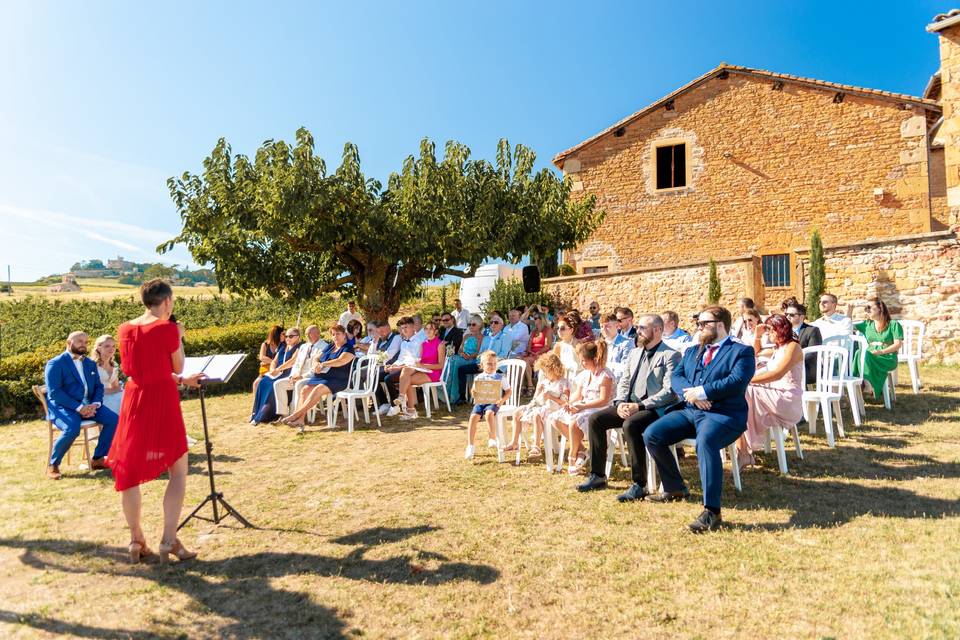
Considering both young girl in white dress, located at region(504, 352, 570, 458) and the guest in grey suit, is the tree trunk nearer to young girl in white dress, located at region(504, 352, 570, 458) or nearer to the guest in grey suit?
young girl in white dress, located at region(504, 352, 570, 458)

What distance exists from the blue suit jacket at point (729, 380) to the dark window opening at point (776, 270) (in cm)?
1400

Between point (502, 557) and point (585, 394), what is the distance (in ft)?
6.74

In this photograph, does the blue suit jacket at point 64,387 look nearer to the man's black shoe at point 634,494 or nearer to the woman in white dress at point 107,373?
the woman in white dress at point 107,373

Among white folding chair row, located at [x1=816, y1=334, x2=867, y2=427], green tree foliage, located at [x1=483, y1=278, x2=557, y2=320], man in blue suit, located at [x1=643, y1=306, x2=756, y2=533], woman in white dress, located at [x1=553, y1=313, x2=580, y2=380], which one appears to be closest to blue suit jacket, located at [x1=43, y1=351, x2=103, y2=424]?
woman in white dress, located at [x1=553, y1=313, x2=580, y2=380]

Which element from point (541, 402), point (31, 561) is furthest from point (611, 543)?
point (31, 561)

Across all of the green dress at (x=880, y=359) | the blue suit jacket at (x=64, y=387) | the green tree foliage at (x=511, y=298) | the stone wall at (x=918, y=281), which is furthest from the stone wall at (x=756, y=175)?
the blue suit jacket at (x=64, y=387)

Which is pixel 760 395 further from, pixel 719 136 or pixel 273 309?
pixel 273 309

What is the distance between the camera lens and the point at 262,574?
3488 millimetres

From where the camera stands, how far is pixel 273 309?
87.0 feet

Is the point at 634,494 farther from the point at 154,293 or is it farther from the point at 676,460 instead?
the point at 154,293

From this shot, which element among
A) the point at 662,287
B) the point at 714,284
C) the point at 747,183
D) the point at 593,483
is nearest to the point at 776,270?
the point at 747,183

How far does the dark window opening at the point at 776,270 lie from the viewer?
55.0 feet

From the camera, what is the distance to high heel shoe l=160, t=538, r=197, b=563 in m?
3.65

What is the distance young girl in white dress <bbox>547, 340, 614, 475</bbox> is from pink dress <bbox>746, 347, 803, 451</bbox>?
1164mm
